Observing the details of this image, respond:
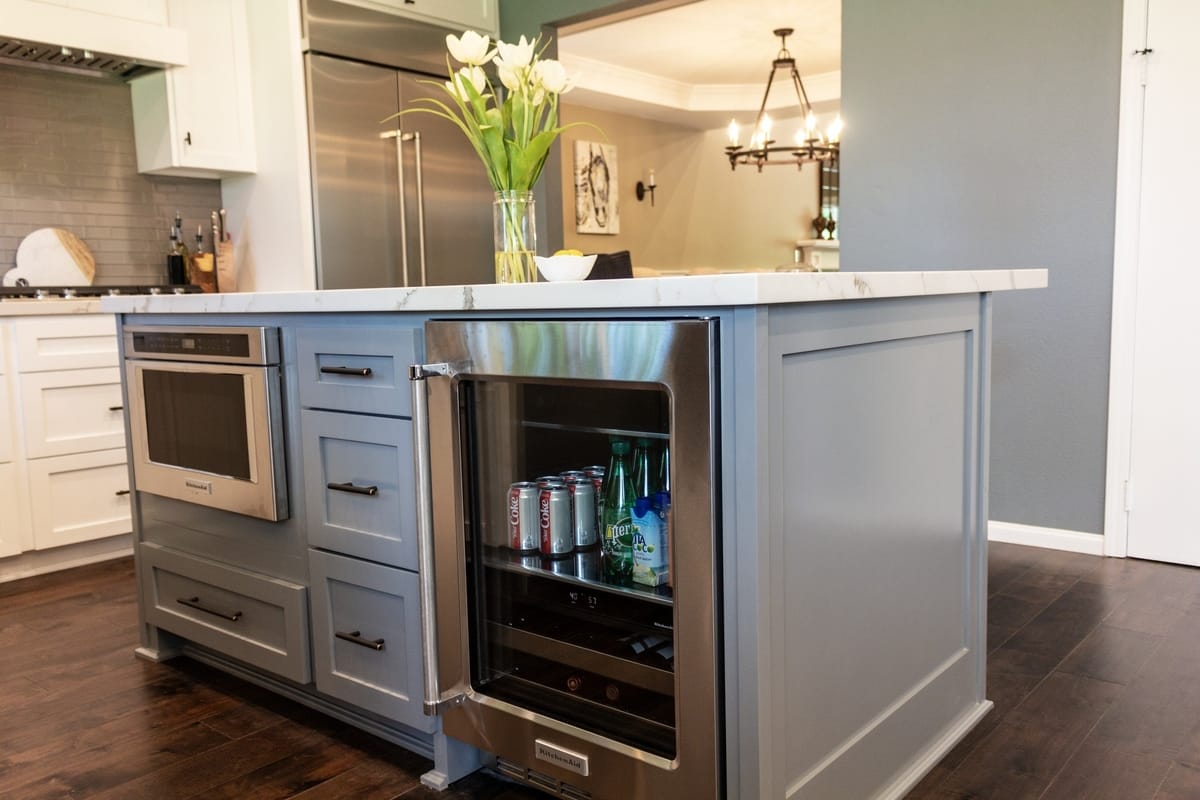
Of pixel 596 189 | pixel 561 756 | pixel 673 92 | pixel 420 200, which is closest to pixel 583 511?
pixel 561 756

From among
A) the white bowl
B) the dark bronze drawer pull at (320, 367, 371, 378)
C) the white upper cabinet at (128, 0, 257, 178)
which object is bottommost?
the dark bronze drawer pull at (320, 367, 371, 378)

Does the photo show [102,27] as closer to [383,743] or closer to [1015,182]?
[383,743]

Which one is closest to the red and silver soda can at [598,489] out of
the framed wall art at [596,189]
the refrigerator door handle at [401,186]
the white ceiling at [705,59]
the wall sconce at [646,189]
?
the refrigerator door handle at [401,186]

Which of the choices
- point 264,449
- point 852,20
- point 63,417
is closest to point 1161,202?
point 852,20

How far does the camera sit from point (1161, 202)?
2.87 m

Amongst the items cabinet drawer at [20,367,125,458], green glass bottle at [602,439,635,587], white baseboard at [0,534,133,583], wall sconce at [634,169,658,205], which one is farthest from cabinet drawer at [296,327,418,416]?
wall sconce at [634,169,658,205]

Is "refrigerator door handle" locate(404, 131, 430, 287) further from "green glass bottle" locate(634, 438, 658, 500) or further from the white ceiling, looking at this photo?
"green glass bottle" locate(634, 438, 658, 500)

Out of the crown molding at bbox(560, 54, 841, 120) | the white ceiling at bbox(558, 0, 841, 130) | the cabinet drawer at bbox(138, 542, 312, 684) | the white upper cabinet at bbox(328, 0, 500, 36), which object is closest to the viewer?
the cabinet drawer at bbox(138, 542, 312, 684)

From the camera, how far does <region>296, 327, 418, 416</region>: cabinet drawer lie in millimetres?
1652

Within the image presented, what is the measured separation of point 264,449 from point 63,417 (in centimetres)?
169

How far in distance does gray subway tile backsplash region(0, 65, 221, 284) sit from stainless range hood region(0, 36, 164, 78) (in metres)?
0.04

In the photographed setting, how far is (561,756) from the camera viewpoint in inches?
58.2

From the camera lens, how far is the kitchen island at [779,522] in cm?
124

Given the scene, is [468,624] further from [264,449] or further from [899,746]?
[899,746]
